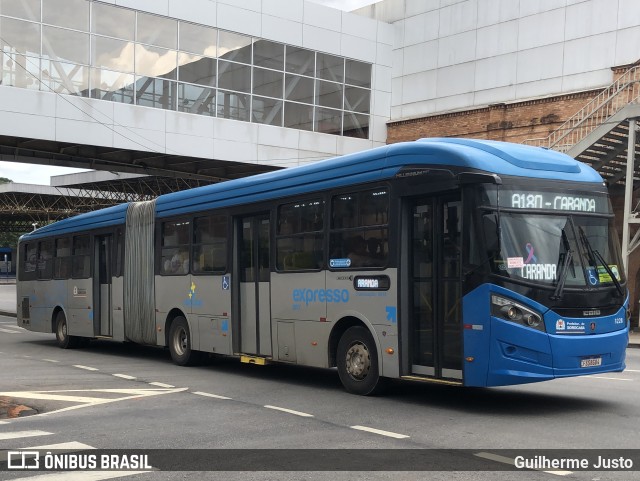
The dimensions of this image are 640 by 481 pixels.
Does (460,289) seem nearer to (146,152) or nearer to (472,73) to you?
(146,152)

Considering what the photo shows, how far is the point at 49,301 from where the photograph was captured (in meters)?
22.0

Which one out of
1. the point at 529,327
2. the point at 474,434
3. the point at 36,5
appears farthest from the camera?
the point at 36,5

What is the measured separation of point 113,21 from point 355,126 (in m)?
11.4

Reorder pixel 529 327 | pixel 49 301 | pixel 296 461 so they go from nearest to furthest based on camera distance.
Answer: pixel 296 461
pixel 529 327
pixel 49 301

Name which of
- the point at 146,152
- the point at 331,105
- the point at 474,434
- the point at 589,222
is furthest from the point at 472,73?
the point at 474,434

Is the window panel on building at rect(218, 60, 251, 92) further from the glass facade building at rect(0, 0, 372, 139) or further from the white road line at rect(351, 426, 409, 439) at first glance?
the white road line at rect(351, 426, 409, 439)

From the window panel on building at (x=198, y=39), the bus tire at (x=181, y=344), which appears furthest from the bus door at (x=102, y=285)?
the window panel on building at (x=198, y=39)

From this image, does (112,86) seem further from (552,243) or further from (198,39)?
(552,243)

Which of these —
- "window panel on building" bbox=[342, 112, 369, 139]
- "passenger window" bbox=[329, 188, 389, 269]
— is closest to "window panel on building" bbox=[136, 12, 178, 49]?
"window panel on building" bbox=[342, 112, 369, 139]

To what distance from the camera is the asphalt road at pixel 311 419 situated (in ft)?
23.9

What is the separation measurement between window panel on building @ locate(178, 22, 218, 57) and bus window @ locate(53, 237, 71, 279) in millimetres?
12196

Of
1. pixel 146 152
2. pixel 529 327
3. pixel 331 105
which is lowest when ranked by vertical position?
pixel 529 327

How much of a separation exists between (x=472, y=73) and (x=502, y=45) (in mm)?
1696

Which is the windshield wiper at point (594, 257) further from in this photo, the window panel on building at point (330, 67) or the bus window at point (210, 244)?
the window panel on building at point (330, 67)
